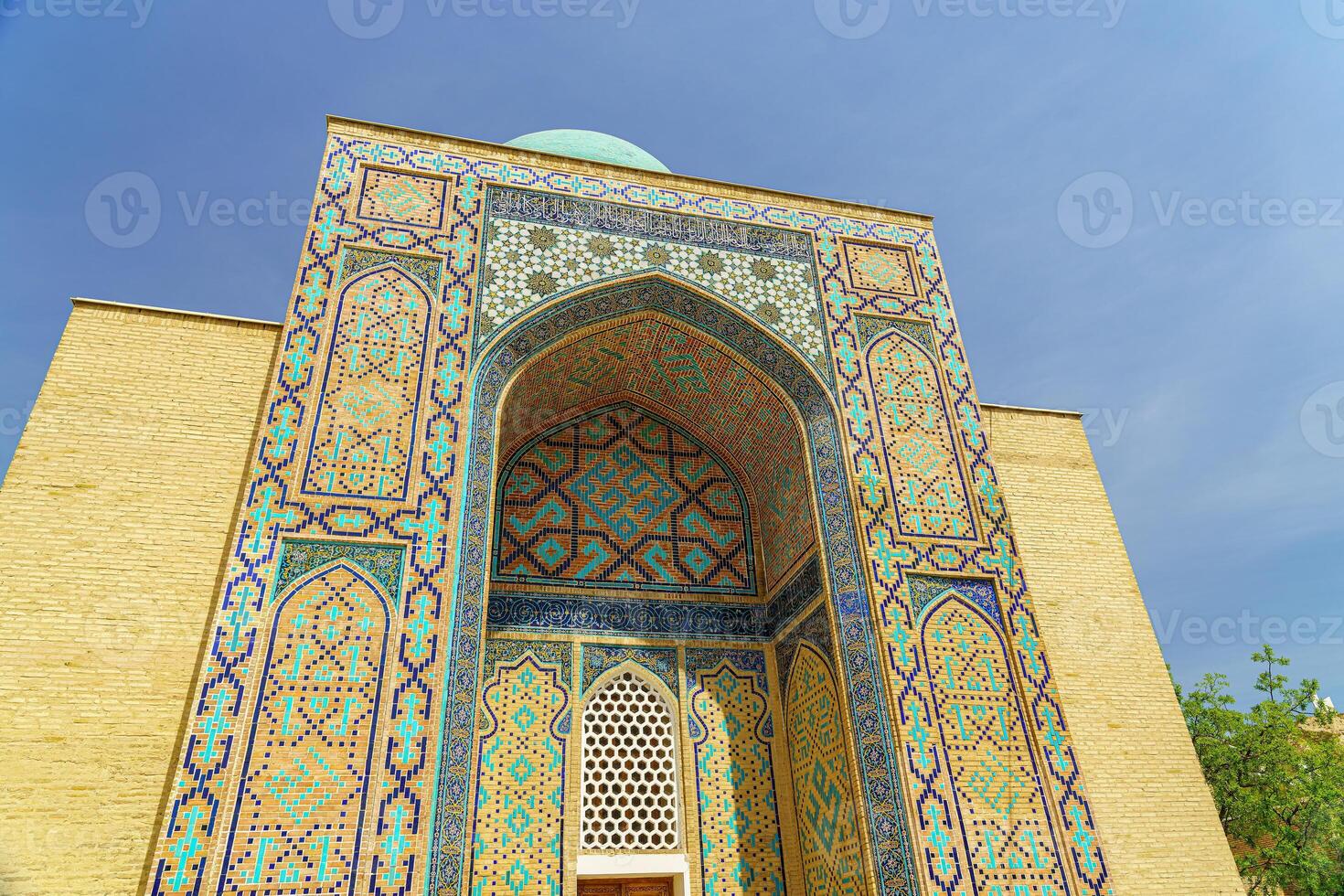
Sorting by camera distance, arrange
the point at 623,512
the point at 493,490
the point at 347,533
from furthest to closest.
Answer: the point at 623,512 → the point at 493,490 → the point at 347,533

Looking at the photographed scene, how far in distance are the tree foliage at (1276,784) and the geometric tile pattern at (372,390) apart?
1064cm

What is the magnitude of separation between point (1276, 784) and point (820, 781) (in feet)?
29.0

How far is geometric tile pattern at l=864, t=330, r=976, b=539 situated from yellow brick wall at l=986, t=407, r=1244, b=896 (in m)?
1.20

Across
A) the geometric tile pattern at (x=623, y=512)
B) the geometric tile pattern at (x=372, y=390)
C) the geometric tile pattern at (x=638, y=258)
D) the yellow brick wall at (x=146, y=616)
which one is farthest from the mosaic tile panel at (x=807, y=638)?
the geometric tile pattern at (x=372, y=390)

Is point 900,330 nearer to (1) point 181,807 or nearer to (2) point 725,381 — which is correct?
(2) point 725,381

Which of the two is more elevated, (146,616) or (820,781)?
(146,616)

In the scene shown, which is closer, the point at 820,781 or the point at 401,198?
the point at 820,781

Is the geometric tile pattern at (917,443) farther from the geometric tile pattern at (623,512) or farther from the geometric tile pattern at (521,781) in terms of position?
the geometric tile pattern at (521,781)

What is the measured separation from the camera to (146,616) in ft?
15.5

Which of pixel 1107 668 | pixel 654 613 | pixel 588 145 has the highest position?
pixel 588 145

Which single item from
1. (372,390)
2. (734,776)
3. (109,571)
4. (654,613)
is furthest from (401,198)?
(734,776)

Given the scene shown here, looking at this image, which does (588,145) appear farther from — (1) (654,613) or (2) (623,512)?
(1) (654,613)

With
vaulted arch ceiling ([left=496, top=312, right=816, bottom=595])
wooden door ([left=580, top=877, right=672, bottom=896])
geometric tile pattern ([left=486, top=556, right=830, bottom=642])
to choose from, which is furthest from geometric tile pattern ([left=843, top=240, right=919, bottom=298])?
wooden door ([left=580, top=877, right=672, bottom=896])

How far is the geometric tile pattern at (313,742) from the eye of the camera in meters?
3.85
